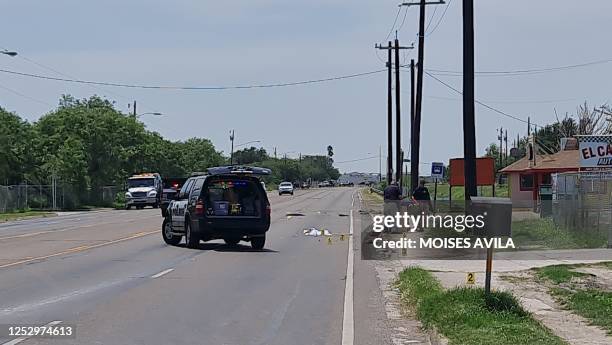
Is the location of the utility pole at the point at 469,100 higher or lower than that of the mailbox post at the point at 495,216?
higher

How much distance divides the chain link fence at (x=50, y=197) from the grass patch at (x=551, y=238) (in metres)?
37.9

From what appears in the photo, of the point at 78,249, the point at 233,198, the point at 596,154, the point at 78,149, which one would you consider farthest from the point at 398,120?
the point at 78,249

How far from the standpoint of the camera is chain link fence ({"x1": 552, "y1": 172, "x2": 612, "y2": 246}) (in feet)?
84.3

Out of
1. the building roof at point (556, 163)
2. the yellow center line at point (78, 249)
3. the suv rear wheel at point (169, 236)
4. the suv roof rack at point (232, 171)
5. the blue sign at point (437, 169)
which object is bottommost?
the yellow center line at point (78, 249)

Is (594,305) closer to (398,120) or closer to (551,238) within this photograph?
(551,238)

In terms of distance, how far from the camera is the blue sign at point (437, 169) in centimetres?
3928

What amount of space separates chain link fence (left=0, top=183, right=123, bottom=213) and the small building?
30612mm

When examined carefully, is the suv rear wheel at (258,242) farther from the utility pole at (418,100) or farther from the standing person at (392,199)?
the utility pole at (418,100)

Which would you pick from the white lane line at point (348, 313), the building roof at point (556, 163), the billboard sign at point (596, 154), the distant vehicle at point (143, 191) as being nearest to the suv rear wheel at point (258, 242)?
the white lane line at point (348, 313)

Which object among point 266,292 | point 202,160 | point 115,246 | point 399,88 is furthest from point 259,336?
point 202,160

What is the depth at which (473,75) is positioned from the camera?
81.6ft

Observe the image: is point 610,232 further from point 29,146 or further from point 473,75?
point 29,146

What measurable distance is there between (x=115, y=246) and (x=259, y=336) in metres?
15.2

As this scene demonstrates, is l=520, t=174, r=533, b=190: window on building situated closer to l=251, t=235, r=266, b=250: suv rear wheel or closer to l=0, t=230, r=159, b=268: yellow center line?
l=0, t=230, r=159, b=268: yellow center line
